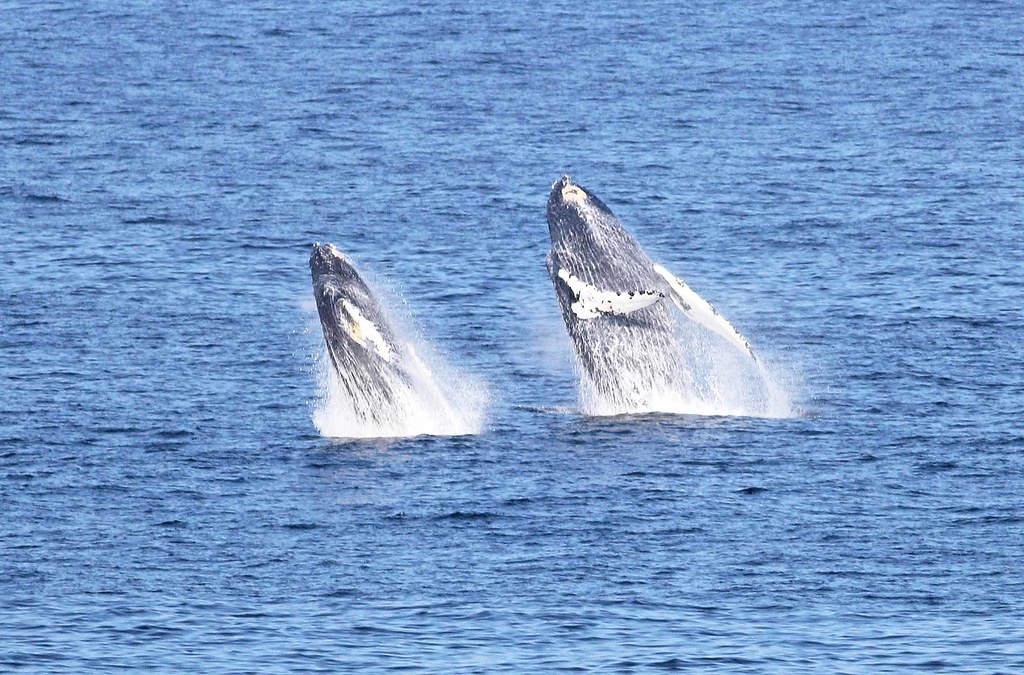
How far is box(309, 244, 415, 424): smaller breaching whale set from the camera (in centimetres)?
5569

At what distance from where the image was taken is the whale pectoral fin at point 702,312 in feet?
184

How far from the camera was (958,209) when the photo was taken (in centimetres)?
8931

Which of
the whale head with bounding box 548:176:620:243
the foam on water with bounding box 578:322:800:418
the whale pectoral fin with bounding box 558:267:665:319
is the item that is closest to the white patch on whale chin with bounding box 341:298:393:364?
the whale pectoral fin with bounding box 558:267:665:319

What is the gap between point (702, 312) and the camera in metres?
56.4

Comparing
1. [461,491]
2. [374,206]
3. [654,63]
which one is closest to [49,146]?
[374,206]

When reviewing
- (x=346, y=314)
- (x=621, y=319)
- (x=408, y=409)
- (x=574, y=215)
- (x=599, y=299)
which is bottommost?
(x=408, y=409)

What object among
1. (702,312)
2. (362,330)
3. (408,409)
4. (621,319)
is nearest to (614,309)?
(621,319)

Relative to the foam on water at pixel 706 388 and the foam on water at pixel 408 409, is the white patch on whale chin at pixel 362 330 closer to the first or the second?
the foam on water at pixel 408 409

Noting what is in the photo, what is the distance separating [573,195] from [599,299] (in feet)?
9.61

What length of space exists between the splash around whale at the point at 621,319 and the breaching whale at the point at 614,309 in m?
0.02

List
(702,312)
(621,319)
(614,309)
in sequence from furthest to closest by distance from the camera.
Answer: (621,319), (702,312), (614,309)

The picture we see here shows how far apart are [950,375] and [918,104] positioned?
5434 centimetres

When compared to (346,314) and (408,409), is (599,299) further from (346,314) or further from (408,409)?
(346,314)

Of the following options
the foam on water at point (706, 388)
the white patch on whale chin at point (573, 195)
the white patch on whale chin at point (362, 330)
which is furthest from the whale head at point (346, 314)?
the foam on water at point (706, 388)
